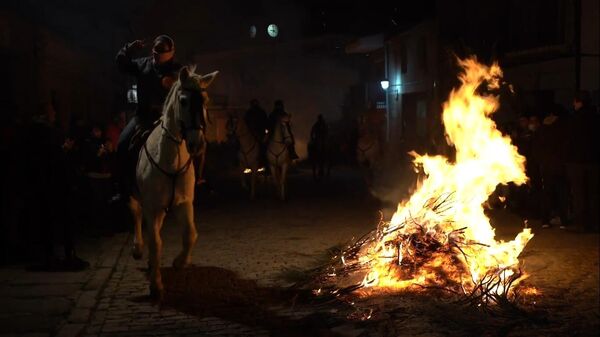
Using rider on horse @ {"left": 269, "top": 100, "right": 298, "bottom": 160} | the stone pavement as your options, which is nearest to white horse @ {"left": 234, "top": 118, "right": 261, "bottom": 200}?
rider on horse @ {"left": 269, "top": 100, "right": 298, "bottom": 160}

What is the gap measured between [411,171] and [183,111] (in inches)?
713

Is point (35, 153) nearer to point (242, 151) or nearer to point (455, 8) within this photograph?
point (242, 151)

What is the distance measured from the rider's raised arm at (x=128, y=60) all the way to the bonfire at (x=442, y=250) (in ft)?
11.9

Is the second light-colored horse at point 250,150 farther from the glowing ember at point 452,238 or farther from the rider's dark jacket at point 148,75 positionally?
the rider's dark jacket at point 148,75

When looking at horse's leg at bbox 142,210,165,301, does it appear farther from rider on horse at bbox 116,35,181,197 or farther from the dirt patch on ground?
rider on horse at bbox 116,35,181,197

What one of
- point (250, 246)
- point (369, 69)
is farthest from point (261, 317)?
point (369, 69)

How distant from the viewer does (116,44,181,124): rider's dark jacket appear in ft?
29.5

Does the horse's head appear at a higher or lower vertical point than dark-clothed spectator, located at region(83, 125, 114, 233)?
higher

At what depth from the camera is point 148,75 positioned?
357 inches

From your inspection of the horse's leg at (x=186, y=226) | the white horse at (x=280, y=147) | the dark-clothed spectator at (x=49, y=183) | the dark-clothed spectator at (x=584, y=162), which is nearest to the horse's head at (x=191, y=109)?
the horse's leg at (x=186, y=226)

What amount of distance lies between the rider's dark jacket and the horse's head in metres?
1.20

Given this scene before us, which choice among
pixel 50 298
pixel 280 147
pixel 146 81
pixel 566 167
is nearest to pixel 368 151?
pixel 280 147

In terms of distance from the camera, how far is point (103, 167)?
13.5 metres

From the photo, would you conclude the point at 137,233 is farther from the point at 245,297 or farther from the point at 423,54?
the point at 423,54
